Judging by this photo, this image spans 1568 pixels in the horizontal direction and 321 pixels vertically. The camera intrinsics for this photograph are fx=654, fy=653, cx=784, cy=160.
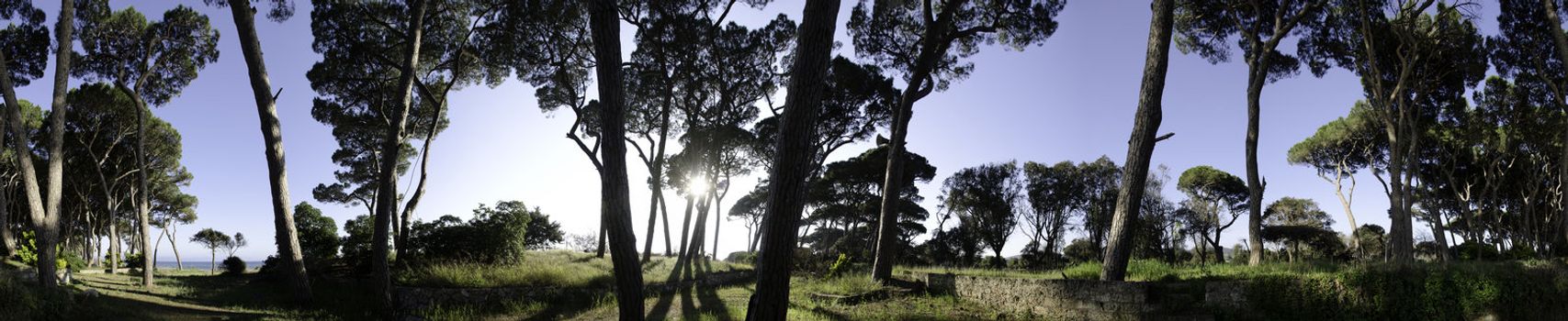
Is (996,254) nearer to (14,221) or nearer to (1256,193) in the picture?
(1256,193)

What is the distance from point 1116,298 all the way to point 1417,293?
2.78 meters

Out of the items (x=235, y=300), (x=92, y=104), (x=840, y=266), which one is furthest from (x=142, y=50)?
(x=840, y=266)

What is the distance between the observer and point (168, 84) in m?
17.2

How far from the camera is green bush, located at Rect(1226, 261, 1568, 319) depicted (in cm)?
650

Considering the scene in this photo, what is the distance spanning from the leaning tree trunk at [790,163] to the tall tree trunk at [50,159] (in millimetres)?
12648

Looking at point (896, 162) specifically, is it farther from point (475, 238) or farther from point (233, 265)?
point (233, 265)

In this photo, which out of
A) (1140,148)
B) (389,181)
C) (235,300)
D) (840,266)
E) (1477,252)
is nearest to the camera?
(1140,148)

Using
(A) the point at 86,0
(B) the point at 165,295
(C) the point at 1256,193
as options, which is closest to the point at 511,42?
(B) the point at 165,295

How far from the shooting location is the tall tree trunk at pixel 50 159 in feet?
33.9

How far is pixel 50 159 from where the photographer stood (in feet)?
36.2

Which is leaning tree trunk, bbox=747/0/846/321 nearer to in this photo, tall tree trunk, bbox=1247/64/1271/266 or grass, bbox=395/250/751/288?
grass, bbox=395/250/751/288

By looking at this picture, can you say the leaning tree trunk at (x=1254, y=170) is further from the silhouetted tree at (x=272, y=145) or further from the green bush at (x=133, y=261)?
the green bush at (x=133, y=261)

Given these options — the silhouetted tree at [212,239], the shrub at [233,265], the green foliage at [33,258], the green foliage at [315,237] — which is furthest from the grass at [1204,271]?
the silhouetted tree at [212,239]

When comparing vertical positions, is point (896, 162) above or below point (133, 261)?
above
